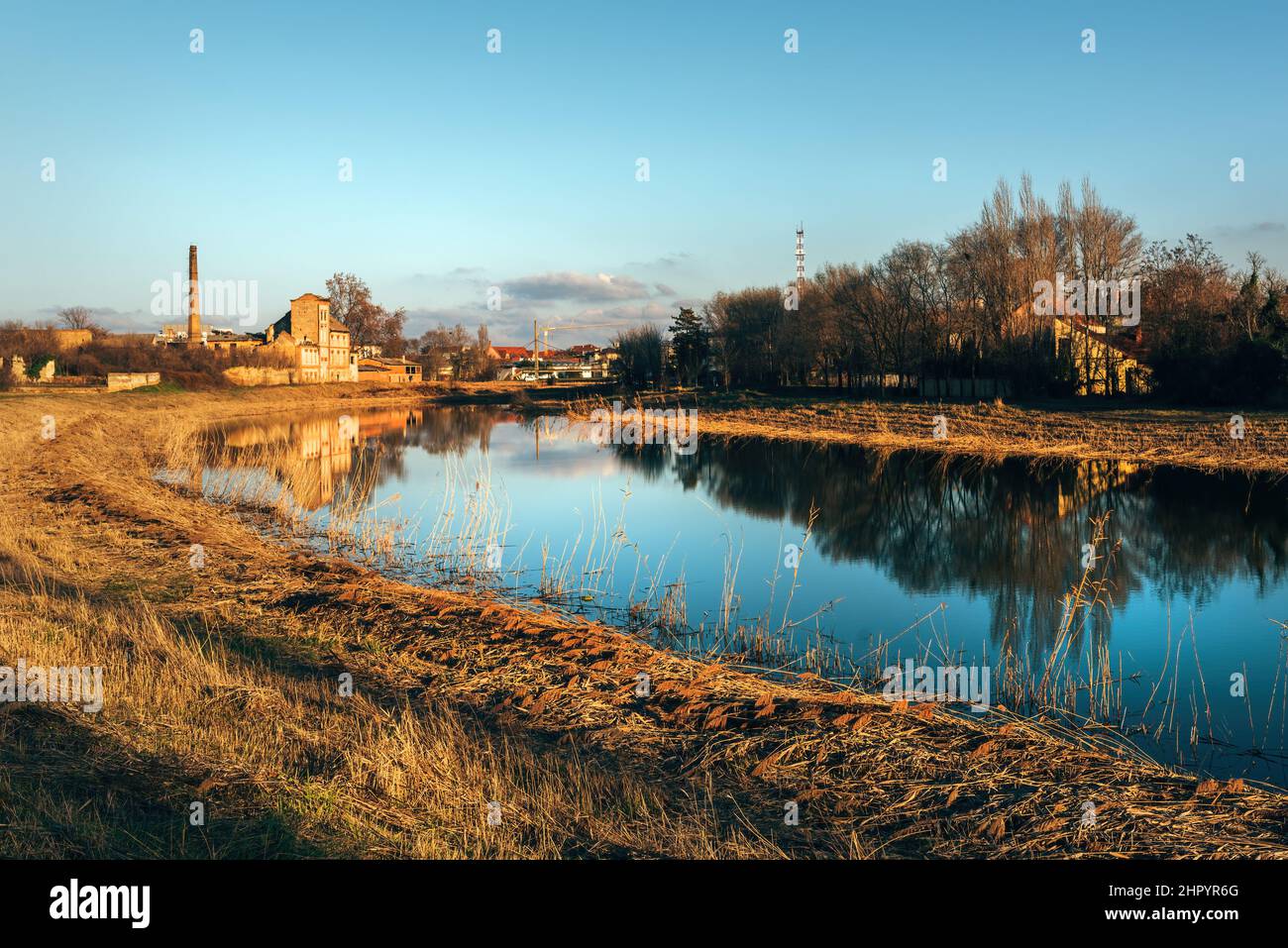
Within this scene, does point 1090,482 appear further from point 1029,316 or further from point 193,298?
point 193,298

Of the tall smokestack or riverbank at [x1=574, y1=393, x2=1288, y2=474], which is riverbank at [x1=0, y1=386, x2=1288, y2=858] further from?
the tall smokestack

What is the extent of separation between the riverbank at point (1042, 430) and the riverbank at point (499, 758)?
22.3 meters

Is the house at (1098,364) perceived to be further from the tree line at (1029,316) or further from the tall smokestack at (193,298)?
the tall smokestack at (193,298)

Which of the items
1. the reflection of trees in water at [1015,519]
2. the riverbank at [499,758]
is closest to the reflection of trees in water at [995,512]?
the reflection of trees in water at [1015,519]

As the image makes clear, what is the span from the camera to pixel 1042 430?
1225 inches

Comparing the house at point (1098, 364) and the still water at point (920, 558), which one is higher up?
the house at point (1098, 364)

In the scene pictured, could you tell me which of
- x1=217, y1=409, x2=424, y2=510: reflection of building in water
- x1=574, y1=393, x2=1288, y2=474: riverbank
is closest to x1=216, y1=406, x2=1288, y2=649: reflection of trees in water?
x1=217, y1=409, x2=424, y2=510: reflection of building in water

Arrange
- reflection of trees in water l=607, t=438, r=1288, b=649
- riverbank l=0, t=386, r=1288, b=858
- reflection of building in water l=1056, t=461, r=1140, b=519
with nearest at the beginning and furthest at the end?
riverbank l=0, t=386, r=1288, b=858, reflection of trees in water l=607, t=438, r=1288, b=649, reflection of building in water l=1056, t=461, r=1140, b=519

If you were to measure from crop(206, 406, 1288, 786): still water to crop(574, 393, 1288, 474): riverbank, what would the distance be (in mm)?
2360

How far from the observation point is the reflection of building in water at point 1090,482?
18766 mm

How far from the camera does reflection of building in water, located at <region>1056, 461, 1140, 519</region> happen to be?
18766 millimetres

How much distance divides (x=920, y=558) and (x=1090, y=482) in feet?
36.9

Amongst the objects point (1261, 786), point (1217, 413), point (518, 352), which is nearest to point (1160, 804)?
point (1261, 786)
